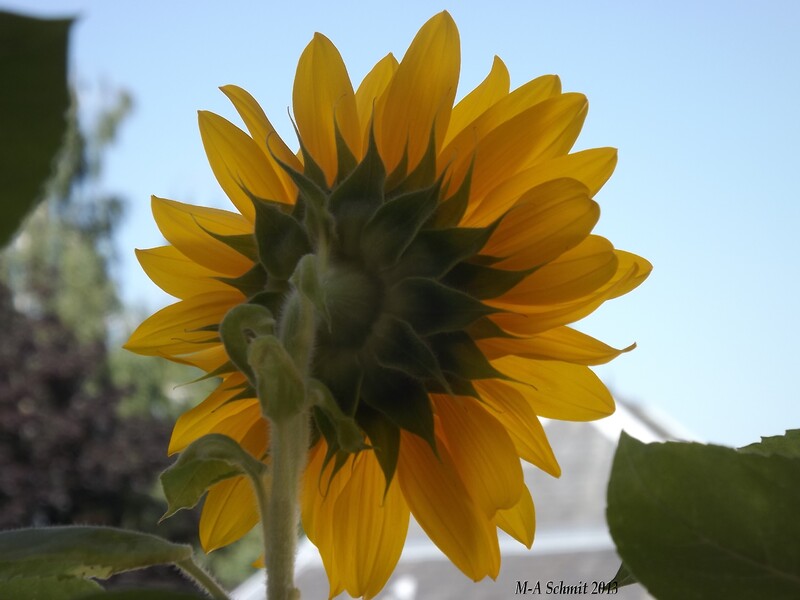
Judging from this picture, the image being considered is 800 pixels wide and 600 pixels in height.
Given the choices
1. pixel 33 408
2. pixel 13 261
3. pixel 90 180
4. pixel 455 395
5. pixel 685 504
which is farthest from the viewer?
pixel 90 180

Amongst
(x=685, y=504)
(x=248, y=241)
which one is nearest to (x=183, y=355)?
(x=248, y=241)

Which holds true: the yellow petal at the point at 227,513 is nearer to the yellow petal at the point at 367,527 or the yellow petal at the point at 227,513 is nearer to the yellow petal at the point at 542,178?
the yellow petal at the point at 367,527

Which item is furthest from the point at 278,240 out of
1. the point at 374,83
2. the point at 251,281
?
the point at 374,83

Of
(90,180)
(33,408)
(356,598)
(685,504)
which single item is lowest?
(33,408)

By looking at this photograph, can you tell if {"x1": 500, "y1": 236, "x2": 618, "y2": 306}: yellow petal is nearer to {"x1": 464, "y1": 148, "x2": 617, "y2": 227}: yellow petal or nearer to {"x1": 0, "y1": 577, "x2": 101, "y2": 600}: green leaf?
{"x1": 464, "y1": 148, "x2": 617, "y2": 227}: yellow petal

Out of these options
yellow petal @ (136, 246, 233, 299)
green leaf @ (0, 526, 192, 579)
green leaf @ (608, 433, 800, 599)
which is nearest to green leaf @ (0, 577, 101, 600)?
green leaf @ (0, 526, 192, 579)

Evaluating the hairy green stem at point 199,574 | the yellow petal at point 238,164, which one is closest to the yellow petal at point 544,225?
the yellow petal at point 238,164

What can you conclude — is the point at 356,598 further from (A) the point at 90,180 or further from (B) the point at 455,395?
(A) the point at 90,180
